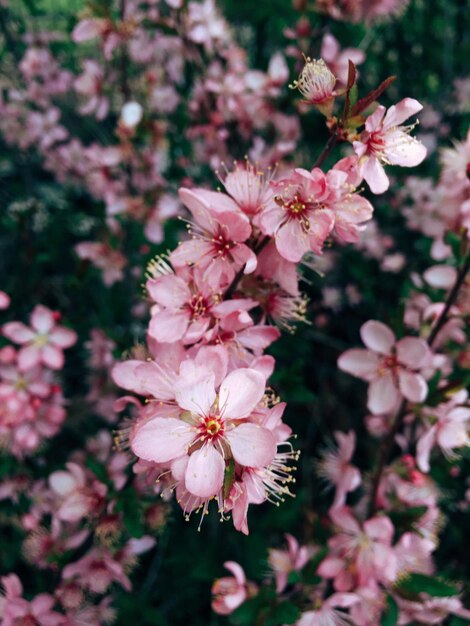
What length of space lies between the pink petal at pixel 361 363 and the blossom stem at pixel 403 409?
5.3 inches

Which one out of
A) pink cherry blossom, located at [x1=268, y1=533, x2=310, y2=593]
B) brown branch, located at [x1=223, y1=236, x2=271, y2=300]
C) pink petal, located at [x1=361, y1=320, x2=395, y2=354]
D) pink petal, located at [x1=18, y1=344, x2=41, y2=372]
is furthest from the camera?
pink petal, located at [x1=18, y1=344, x2=41, y2=372]

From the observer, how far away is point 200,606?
8.07 ft

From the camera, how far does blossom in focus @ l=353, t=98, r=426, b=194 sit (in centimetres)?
113

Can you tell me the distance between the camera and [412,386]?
1514 millimetres

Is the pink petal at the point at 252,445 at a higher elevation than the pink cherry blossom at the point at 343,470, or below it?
below

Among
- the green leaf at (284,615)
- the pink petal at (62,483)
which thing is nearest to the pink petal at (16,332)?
the pink petal at (62,483)

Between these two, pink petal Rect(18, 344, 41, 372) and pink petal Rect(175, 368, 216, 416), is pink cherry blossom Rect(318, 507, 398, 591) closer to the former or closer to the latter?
pink petal Rect(175, 368, 216, 416)

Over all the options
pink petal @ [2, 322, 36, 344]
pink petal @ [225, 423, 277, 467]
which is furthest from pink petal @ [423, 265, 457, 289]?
pink petal @ [2, 322, 36, 344]

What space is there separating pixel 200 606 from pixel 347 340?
1675 mm

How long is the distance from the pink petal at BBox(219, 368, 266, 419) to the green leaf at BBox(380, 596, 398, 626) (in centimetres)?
94

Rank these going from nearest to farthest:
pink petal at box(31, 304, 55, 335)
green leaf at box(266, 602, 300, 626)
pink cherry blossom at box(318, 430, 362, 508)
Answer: green leaf at box(266, 602, 300, 626)
pink cherry blossom at box(318, 430, 362, 508)
pink petal at box(31, 304, 55, 335)

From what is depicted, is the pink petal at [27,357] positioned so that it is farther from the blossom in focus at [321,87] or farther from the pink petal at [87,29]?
the blossom in focus at [321,87]

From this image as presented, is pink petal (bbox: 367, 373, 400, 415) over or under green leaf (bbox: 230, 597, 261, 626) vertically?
over

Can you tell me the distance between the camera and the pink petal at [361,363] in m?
1.62
